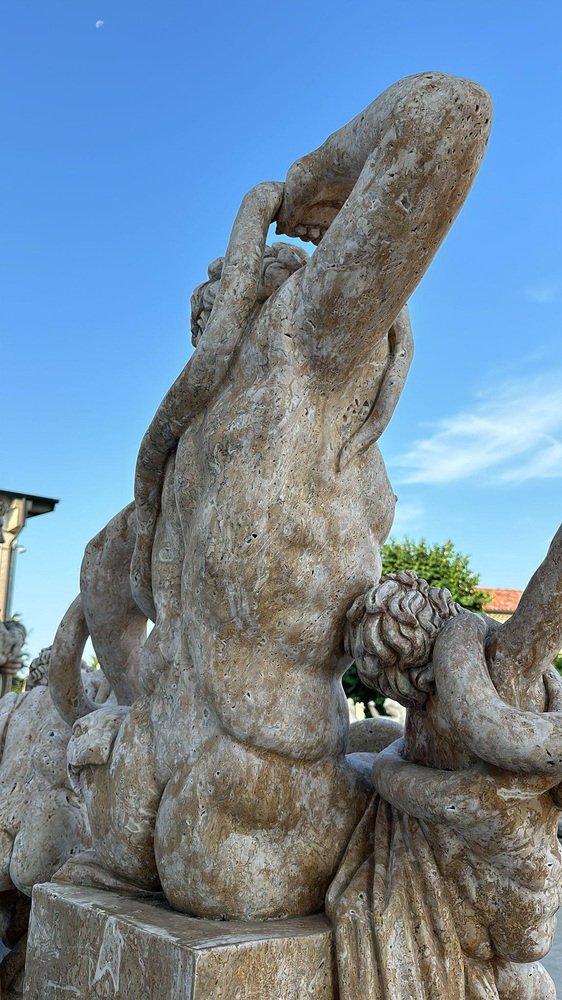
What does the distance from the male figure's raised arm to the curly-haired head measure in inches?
21.6

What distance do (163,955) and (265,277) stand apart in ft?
5.41

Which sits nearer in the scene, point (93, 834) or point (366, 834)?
point (366, 834)

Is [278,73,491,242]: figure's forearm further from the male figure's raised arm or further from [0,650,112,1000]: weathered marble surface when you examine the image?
[0,650,112,1000]: weathered marble surface

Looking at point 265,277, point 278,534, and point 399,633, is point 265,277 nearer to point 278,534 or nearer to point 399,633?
point 278,534

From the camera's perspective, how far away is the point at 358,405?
91.4 inches

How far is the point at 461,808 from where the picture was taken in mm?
1990

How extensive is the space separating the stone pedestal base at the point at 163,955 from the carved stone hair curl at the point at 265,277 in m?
1.46

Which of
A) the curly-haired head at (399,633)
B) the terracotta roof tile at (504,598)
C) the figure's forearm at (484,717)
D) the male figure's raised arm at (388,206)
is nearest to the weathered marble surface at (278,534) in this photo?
the male figure's raised arm at (388,206)

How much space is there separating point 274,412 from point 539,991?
59.4 inches

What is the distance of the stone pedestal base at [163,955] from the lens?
194 cm

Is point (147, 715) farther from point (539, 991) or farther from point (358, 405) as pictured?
point (539, 991)

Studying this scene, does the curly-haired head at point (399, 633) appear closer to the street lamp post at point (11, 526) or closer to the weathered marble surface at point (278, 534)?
the weathered marble surface at point (278, 534)

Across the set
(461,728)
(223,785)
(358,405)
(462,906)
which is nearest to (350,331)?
(358,405)

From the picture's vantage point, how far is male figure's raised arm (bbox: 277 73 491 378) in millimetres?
1976
